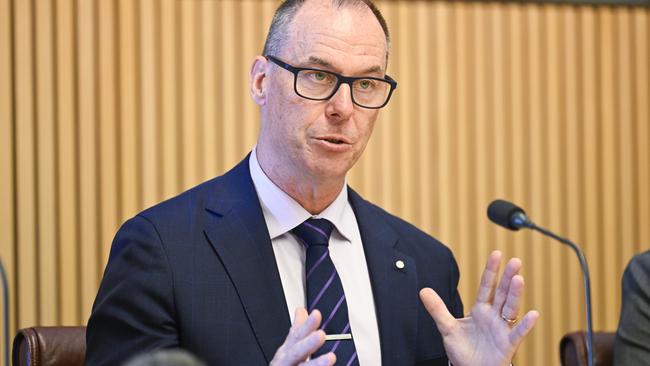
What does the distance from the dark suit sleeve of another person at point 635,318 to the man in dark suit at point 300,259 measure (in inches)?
21.9

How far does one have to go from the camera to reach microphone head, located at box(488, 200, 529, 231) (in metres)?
2.60

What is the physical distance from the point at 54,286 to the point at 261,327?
2.31 meters

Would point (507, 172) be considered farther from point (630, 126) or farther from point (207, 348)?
point (207, 348)

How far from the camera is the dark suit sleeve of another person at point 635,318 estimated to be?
2.89 metres

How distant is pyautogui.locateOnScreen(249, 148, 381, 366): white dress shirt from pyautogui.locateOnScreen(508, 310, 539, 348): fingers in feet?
1.18

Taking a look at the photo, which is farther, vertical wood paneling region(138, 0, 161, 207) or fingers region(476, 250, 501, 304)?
vertical wood paneling region(138, 0, 161, 207)

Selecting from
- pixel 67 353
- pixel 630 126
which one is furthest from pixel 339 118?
pixel 630 126

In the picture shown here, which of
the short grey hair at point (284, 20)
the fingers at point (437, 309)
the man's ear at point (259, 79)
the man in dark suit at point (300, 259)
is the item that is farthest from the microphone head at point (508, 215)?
the man's ear at point (259, 79)

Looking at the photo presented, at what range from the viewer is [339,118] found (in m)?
2.47

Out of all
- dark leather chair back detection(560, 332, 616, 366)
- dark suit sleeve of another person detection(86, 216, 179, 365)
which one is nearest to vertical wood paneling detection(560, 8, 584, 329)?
dark leather chair back detection(560, 332, 616, 366)

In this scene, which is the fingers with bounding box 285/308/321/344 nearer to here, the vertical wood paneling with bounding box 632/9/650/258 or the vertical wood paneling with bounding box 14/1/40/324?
the vertical wood paneling with bounding box 14/1/40/324

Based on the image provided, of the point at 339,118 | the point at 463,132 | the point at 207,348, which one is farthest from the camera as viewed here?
the point at 463,132

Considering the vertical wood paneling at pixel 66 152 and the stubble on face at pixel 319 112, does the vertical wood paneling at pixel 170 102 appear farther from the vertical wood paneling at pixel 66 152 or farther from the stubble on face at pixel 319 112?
the stubble on face at pixel 319 112

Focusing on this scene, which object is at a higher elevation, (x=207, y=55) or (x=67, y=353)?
(x=207, y=55)
